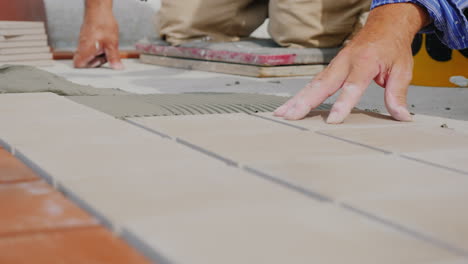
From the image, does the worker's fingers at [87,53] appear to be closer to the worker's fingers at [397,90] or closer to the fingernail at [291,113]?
the fingernail at [291,113]

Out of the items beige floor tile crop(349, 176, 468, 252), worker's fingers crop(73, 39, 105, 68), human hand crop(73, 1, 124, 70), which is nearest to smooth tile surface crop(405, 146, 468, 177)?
beige floor tile crop(349, 176, 468, 252)

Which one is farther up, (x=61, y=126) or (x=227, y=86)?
(x=61, y=126)

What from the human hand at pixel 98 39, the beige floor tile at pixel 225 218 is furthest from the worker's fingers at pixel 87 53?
the beige floor tile at pixel 225 218

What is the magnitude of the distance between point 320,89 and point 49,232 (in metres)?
0.94

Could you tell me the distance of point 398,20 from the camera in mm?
1710

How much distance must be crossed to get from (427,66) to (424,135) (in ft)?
5.14

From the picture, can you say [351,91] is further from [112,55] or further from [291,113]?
[112,55]

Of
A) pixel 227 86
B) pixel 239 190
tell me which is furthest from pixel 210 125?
pixel 227 86

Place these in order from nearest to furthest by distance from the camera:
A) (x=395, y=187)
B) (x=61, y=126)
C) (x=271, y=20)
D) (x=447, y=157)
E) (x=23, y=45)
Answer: (x=395, y=187) → (x=447, y=157) → (x=61, y=126) → (x=271, y=20) → (x=23, y=45)

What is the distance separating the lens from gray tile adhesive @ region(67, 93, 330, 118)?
1.69 m

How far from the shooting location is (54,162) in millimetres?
1075

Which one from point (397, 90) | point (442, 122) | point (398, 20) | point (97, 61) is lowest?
point (97, 61)

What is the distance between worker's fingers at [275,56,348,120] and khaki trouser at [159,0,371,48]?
202cm

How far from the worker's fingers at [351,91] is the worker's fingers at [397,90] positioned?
0.07 m
